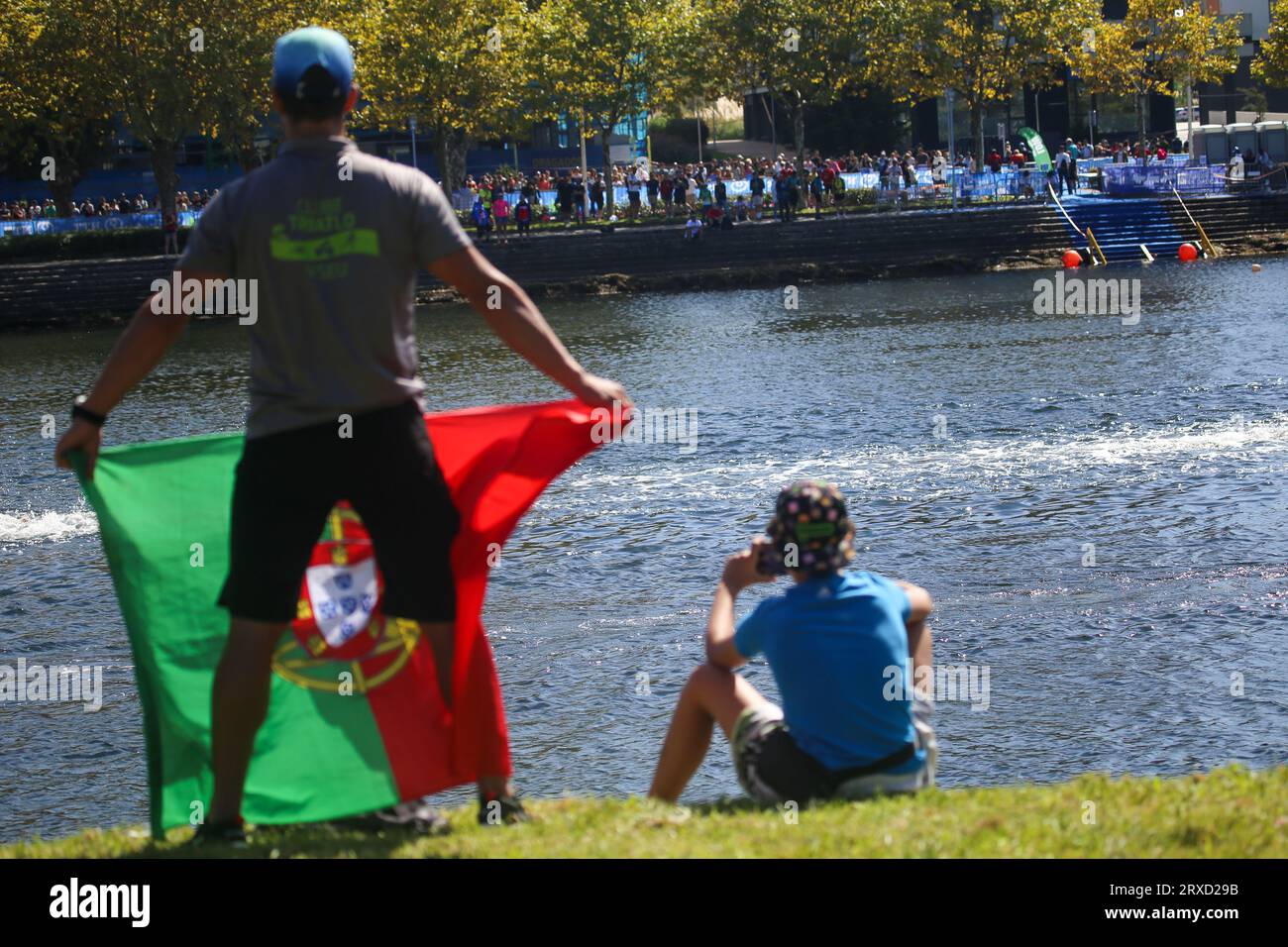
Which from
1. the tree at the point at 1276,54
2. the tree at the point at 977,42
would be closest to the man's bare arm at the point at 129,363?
the tree at the point at 977,42

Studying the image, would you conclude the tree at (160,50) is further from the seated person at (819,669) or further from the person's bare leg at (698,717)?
the seated person at (819,669)

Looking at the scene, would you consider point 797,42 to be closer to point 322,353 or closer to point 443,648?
point 443,648

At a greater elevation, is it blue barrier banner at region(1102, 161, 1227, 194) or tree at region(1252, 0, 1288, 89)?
tree at region(1252, 0, 1288, 89)

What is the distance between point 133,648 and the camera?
5.75m

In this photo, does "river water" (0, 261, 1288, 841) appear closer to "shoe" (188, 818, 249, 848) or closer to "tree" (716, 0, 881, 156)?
"shoe" (188, 818, 249, 848)

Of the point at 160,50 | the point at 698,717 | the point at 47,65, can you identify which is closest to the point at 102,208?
the point at 47,65

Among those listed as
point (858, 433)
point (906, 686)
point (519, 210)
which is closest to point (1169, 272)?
point (519, 210)

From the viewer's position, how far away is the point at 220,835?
17.4 ft

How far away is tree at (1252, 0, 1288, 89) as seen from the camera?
67.1 m

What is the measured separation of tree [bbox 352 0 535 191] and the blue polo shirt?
5524 centimetres

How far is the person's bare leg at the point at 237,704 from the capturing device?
511cm

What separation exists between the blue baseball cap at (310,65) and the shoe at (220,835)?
2.31 metres

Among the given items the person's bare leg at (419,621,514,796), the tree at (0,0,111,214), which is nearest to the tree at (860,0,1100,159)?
the tree at (0,0,111,214)

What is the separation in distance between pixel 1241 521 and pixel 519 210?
41.8m
